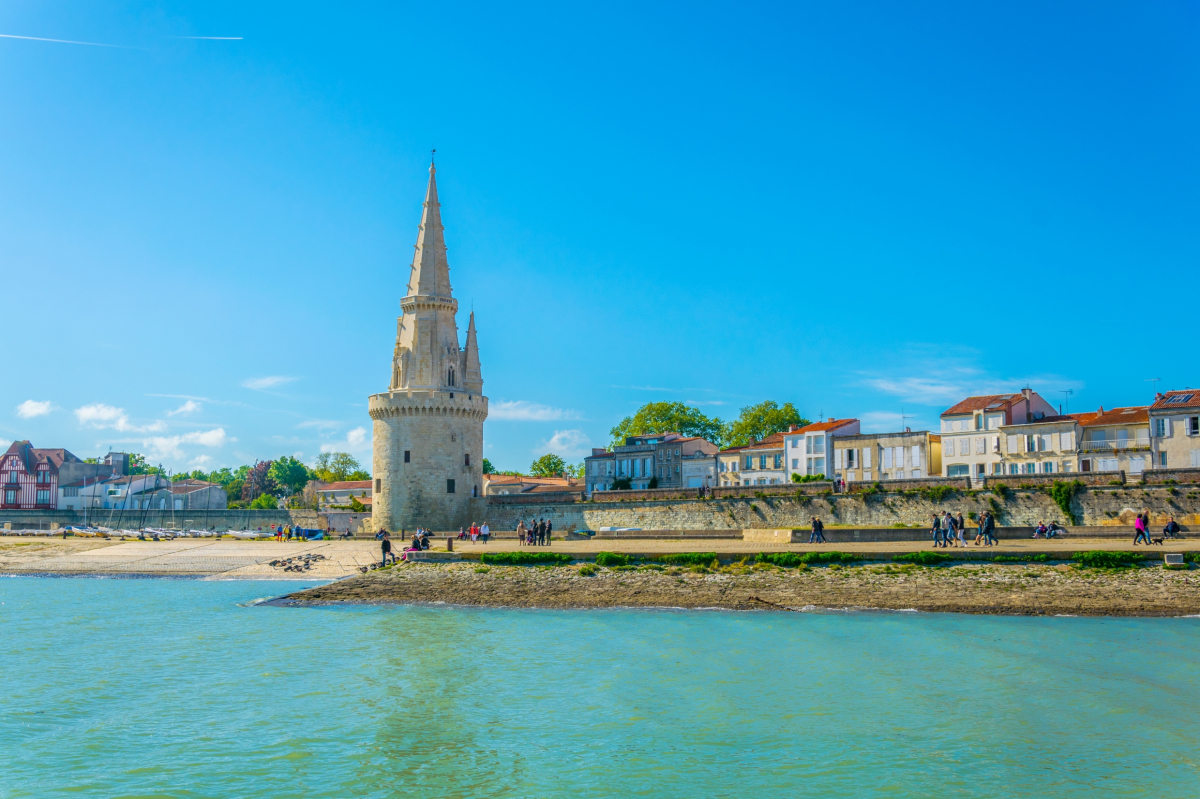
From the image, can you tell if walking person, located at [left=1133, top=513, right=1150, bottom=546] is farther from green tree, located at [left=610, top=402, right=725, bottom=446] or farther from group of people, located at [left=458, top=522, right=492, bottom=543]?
green tree, located at [left=610, top=402, right=725, bottom=446]

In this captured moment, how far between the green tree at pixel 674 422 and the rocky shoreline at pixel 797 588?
141 ft

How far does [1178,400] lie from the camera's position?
3841cm

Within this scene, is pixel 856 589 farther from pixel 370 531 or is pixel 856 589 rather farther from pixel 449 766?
pixel 370 531

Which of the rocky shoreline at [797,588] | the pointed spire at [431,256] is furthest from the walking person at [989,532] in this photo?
the pointed spire at [431,256]

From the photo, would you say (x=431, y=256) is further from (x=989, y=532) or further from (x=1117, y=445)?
(x=1117, y=445)

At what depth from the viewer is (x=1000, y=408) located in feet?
142

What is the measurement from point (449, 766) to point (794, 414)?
55.3 m

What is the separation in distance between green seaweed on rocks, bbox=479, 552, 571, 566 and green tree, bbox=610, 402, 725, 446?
4202cm

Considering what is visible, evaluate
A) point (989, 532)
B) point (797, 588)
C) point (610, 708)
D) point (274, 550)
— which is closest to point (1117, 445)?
point (989, 532)

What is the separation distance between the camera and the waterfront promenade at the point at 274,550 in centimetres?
2611

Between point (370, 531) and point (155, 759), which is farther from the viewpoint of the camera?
point (370, 531)

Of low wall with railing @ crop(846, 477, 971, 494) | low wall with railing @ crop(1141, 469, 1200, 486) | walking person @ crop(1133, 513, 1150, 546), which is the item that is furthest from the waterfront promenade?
low wall with railing @ crop(846, 477, 971, 494)

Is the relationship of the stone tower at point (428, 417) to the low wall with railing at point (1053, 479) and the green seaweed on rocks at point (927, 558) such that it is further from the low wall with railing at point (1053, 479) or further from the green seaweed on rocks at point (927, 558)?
the green seaweed on rocks at point (927, 558)

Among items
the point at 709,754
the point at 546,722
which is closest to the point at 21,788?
the point at 546,722
